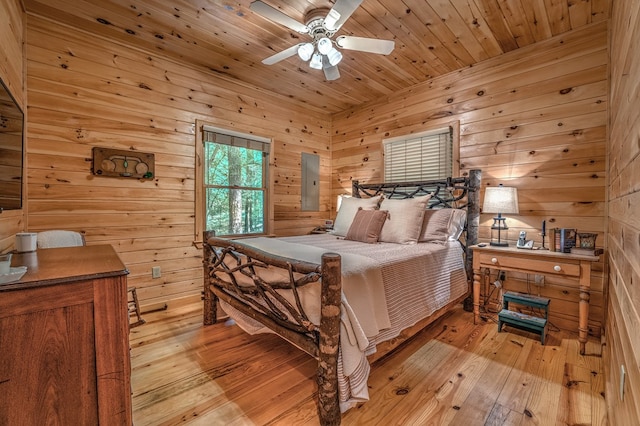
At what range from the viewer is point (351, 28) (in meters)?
2.53

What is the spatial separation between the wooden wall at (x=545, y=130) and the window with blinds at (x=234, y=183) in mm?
2339

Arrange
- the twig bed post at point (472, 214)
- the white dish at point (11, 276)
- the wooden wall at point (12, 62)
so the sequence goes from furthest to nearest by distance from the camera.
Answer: the twig bed post at point (472, 214) → the wooden wall at point (12, 62) → the white dish at point (11, 276)

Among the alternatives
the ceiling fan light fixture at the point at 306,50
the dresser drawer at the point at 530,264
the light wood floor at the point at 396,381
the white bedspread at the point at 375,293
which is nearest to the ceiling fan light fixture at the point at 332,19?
the ceiling fan light fixture at the point at 306,50

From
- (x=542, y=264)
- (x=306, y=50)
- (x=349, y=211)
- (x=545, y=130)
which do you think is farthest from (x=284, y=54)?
(x=542, y=264)

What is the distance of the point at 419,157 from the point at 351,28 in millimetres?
1774

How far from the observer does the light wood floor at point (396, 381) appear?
1524 millimetres

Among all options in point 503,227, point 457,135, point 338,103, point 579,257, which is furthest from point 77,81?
point 579,257

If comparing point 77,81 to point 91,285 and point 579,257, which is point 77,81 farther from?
point 579,257

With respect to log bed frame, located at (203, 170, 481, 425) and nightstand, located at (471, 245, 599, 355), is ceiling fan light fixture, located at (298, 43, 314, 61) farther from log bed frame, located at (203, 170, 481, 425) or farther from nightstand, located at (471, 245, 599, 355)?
nightstand, located at (471, 245, 599, 355)

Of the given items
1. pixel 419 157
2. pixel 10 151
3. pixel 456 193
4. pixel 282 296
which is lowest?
pixel 282 296

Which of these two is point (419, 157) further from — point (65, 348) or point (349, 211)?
point (65, 348)

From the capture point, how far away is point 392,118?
12.8 feet

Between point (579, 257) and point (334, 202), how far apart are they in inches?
123

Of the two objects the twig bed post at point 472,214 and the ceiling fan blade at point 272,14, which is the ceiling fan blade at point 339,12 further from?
the twig bed post at point 472,214
